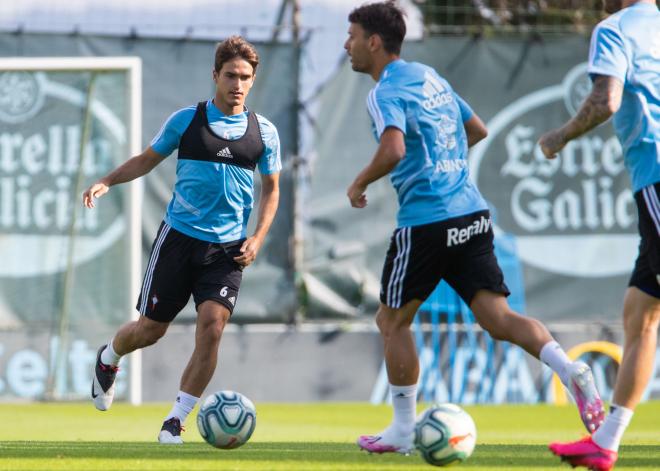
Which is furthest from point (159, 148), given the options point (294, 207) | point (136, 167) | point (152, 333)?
point (294, 207)

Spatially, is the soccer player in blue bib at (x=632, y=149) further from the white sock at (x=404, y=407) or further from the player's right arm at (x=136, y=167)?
the player's right arm at (x=136, y=167)

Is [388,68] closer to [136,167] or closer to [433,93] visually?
[433,93]

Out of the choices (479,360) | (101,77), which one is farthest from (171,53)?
(479,360)

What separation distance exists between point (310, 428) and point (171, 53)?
16.5 ft

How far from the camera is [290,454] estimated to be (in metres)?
6.47

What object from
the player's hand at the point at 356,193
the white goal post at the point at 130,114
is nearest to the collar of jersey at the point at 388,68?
the player's hand at the point at 356,193

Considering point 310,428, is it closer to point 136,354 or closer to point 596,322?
point 136,354

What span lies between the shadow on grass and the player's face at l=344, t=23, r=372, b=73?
2.00m

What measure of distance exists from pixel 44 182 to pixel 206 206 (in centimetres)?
611

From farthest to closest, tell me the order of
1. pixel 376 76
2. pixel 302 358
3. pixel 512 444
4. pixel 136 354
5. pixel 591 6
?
pixel 591 6 → pixel 302 358 → pixel 136 354 → pixel 512 444 → pixel 376 76

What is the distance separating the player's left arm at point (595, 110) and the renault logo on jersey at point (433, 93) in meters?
0.83

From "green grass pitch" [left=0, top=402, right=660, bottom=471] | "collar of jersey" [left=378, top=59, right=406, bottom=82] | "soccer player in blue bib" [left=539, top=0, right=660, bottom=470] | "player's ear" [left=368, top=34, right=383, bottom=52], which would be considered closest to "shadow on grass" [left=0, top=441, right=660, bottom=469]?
"green grass pitch" [left=0, top=402, right=660, bottom=471]

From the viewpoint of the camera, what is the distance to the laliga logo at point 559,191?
13883mm

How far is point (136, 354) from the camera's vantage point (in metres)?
Answer: 12.5
